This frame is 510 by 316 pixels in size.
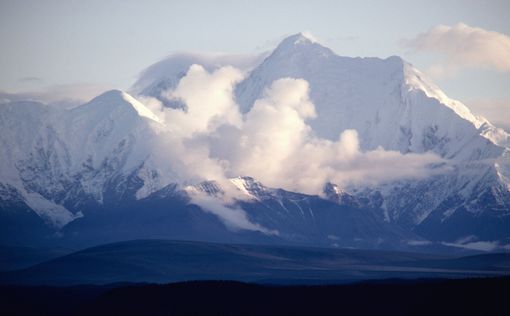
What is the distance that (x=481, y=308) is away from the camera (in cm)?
19938

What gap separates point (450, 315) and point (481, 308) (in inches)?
156

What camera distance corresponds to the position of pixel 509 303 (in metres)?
199

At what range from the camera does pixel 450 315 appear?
199375mm

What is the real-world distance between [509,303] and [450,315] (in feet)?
24.4

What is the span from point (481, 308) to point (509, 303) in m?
3.51
